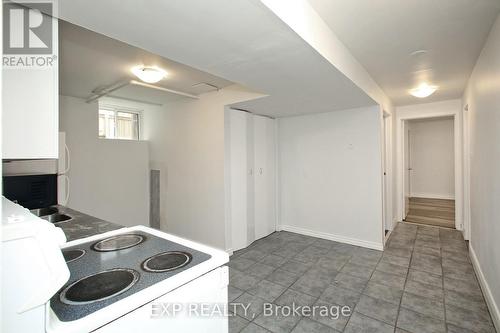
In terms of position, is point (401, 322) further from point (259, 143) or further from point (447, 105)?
point (447, 105)

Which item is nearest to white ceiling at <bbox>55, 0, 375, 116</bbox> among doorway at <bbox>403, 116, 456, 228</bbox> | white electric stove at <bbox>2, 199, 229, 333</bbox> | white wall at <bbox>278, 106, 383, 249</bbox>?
white electric stove at <bbox>2, 199, 229, 333</bbox>

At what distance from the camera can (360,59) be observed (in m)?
2.56

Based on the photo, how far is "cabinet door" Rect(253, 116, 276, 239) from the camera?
412 cm

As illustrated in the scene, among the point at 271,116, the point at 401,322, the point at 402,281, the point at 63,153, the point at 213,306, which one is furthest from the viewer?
the point at 271,116

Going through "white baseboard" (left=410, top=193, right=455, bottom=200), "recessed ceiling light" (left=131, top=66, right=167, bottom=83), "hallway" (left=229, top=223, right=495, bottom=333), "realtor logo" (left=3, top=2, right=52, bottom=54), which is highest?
"recessed ceiling light" (left=131, top=66, right=167, bottom=83)

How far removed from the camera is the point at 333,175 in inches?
157

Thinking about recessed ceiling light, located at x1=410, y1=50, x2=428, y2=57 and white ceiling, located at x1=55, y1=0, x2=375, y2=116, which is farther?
recessed ceiling light, located at x1=410, y1=50, x2=428, y2=57

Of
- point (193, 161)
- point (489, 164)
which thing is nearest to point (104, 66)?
point (193, 161)

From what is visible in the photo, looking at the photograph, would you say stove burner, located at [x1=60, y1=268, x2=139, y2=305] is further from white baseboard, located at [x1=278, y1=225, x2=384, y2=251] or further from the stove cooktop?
white baseboard, located at [x1=278, y1=225, x2=384, y2=251]

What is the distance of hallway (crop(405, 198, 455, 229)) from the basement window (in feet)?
19.3

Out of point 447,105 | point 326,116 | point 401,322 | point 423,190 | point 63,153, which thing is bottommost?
point 401,322

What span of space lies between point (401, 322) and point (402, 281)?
0.76 m

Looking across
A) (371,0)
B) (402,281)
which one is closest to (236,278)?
(402,281)

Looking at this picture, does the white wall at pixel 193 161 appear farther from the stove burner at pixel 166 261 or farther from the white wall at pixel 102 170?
the stove burner at pixel 166 261
